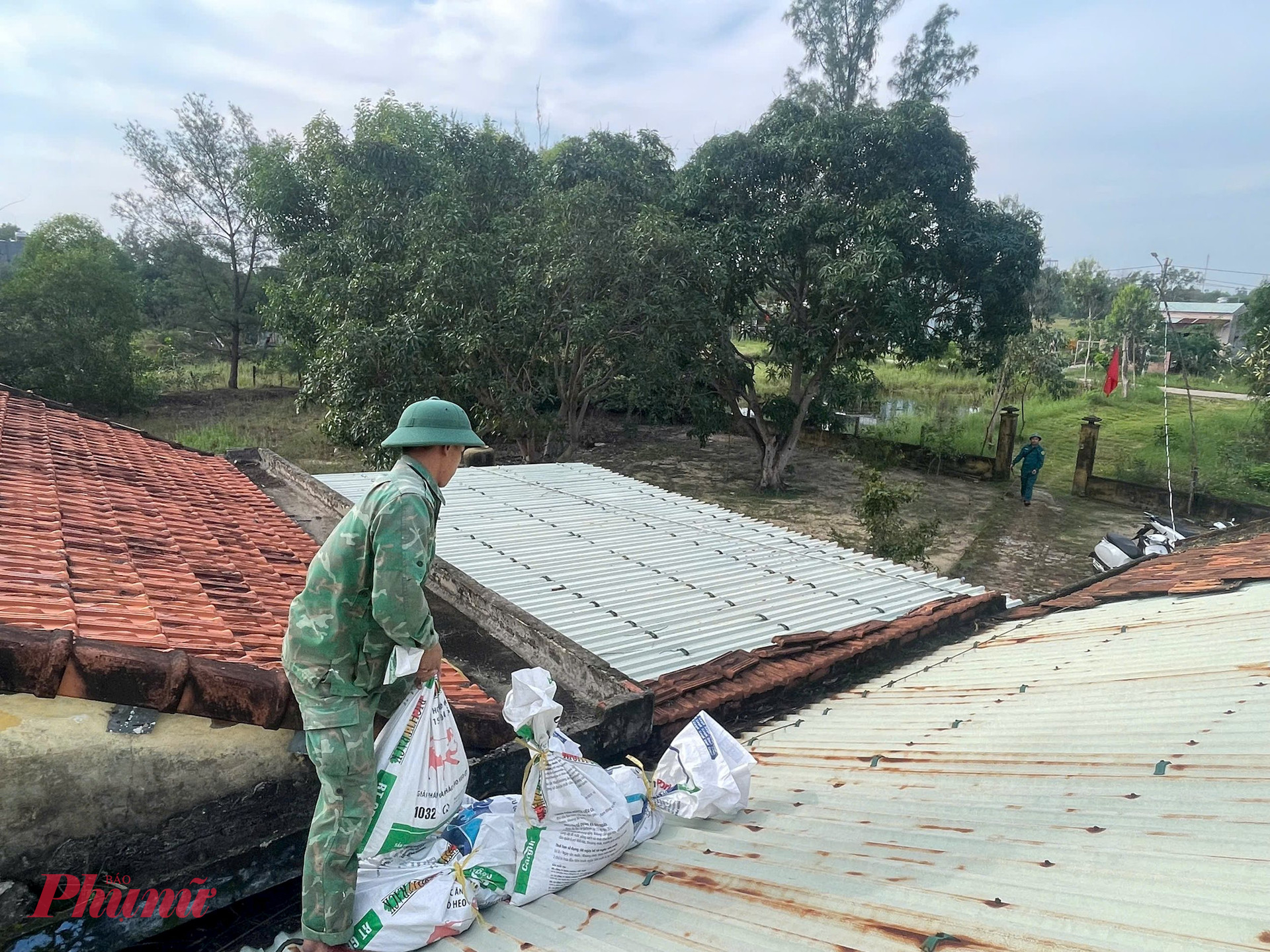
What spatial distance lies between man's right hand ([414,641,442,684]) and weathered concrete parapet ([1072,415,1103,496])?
1835cm

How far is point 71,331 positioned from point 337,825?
79.5 ft

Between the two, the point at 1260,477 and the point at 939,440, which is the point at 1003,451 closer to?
the point at 939,440

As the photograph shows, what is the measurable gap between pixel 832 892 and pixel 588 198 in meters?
12.5

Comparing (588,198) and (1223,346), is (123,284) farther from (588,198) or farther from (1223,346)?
(1223,346)

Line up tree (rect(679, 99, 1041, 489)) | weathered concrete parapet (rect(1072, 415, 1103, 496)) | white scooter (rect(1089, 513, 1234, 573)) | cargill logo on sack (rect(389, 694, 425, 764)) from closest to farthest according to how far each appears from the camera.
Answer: cargill logo on sack (rect(389, 694, 425, 764)) → white scooter (rect(1089, 513, 1234, 573)) → tree (rect(679, 99, 1041, 489)) → weathered concrete parapet (rect(1072, 415, 1103, 496))

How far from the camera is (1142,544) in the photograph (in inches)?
430

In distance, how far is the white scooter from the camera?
34.4ft

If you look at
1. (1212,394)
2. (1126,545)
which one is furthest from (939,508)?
(1212,394)

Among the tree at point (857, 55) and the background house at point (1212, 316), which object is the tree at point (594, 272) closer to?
the tree at point (857, 55)

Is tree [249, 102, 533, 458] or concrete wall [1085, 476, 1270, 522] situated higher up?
tree [249, 102, 533, 458]

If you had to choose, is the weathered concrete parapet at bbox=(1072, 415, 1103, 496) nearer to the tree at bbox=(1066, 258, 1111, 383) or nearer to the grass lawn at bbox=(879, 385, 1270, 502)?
the grass lawn at bbox=(879, 385, 1270, 502)

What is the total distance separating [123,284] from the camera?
21.9 metres

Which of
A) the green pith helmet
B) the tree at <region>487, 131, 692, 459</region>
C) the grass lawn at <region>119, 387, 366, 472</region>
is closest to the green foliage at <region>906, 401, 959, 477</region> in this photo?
the tree at <region>487, 131, 692, 459</region>

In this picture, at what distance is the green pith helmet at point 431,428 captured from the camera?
7.79 feet
